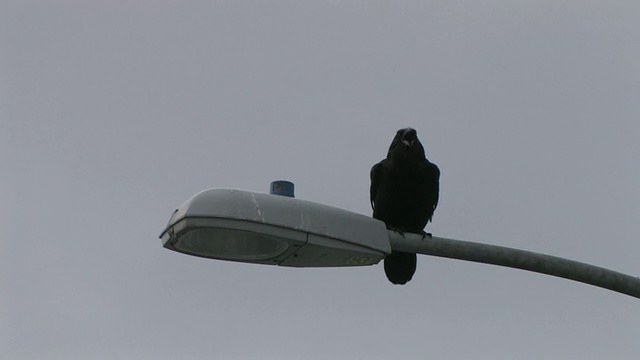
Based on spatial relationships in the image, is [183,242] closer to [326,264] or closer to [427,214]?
[326,264]

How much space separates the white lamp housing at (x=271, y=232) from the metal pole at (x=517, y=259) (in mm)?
157

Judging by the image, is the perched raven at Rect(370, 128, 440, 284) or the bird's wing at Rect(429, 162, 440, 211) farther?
the bird's wing at Rect(429, 162, 440, 211)

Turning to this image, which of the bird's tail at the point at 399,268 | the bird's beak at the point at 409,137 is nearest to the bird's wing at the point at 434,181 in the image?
the bird's beak at the point at 409,137

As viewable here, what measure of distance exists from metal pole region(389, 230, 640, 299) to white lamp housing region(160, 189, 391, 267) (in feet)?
0.51

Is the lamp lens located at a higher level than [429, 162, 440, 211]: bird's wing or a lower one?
lower

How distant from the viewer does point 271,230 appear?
12.6 ft

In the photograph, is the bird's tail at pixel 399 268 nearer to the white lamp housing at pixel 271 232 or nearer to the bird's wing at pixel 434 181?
the bird's wing at pixel 434 181

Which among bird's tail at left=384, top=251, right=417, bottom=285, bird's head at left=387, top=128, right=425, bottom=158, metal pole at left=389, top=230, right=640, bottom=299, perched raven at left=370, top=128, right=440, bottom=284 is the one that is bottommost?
metal pole at left=389, top=230, right=640, bottom=299

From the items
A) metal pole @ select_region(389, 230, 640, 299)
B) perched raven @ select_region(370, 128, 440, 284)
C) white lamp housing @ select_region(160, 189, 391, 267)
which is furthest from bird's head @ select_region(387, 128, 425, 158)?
white lamp housing @ select_region(160, 189, 391, 267)

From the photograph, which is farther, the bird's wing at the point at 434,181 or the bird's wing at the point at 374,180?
the bird's wing at the point at 374,180

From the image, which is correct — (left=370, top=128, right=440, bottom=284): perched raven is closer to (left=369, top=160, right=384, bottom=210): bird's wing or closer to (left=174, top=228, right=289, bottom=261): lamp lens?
(left=369, top=160, right=384, bottom=210): bird's wing

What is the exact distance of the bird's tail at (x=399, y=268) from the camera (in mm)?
8539

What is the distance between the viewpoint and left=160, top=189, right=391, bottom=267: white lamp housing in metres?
3.77

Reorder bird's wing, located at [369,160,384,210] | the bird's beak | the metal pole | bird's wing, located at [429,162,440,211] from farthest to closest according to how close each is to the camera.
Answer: bird's wing, located at [369,160,384,210] → bird's wing, located at [429,162,440,211] → the bird's beak → the metal pole
